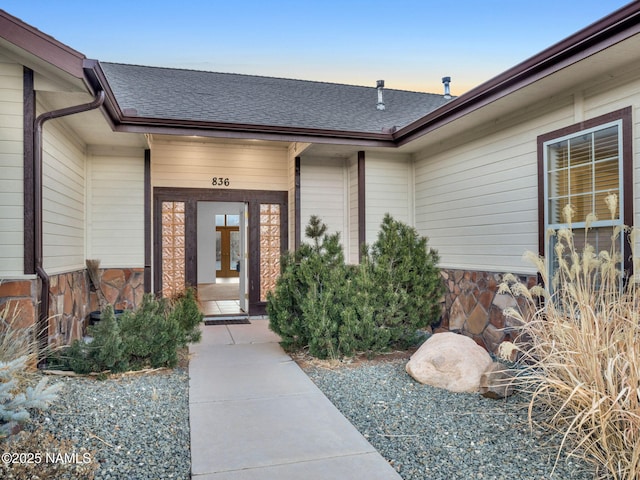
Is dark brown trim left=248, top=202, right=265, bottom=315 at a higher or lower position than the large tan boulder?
higher

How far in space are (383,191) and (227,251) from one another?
11617 mm

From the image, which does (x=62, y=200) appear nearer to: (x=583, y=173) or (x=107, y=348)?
(x=107, y=348)

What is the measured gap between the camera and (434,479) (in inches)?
96.1

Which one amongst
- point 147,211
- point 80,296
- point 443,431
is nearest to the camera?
point 443,431

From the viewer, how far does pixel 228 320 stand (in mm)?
7750

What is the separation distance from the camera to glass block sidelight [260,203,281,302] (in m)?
8.21

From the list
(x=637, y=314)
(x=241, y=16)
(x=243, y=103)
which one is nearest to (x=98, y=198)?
(x=243, y=103)

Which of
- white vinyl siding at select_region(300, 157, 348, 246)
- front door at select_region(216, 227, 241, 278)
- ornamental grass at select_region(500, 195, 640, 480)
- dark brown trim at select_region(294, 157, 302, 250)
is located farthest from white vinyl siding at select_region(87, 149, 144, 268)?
front door at select_region(216, 227, 241, 278)

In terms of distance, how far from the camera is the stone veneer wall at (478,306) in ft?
17.2

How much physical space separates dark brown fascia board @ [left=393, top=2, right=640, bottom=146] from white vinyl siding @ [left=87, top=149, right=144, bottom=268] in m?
4.55

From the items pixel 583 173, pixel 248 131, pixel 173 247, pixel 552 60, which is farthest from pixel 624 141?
pixel 173 247

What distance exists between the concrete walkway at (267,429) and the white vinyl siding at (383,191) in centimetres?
308

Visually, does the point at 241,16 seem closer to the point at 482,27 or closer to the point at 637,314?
the point at 482,27

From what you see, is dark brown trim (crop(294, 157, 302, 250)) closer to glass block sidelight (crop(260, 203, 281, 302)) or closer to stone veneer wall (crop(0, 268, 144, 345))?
glass block sidelight (crop(260, 203, 281, 302))
